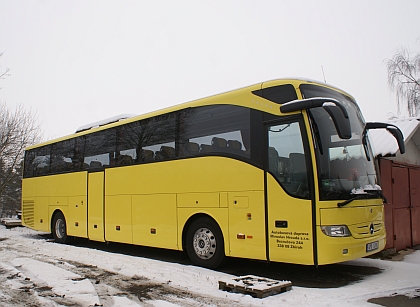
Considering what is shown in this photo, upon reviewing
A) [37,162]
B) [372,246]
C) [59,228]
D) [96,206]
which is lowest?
[59,228]

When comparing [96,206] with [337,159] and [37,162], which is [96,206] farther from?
[337,159]

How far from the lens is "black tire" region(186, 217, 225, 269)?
8.59 metres

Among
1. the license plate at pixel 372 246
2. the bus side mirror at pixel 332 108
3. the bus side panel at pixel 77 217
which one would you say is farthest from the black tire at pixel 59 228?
the license plate at pixel 372 246

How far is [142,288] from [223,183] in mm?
2644

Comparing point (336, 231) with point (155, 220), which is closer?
point (336, 231)

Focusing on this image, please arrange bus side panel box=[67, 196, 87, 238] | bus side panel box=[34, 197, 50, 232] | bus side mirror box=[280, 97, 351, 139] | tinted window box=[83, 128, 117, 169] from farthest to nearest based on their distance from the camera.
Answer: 1. bus side panel box=[34, 197, 50, 232]
2. bus side panel box=[67, 196, 87, 238]
3. tinted window box=[83, 128, 117, 169]
4. bus side mirror box=[280, 97, 351, 139]

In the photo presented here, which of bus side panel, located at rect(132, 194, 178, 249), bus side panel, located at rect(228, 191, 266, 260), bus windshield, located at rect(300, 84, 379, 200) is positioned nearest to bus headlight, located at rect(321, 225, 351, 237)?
bus windshield, located at rect(300, 84, 379, 200)

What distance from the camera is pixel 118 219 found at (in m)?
11.5

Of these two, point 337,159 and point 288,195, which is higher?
point 337,159

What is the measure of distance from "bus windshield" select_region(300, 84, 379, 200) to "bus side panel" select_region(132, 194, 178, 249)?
3.83 metres

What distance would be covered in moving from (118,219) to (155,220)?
5.86 feet

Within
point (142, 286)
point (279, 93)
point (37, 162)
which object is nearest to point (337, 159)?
point (279, 93)

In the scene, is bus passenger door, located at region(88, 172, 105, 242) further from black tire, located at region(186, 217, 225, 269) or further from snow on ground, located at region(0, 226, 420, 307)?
black tire, located at region(186, 217, 225, 269)

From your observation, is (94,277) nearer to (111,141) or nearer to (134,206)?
(134,206)
